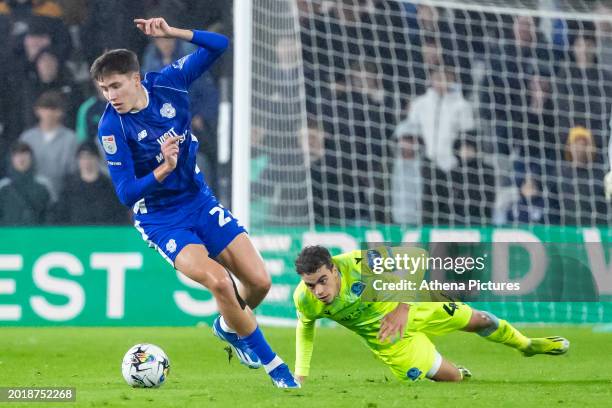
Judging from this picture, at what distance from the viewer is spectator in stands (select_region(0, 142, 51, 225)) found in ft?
42.0

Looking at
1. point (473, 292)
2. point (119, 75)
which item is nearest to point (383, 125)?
point (473, 292)

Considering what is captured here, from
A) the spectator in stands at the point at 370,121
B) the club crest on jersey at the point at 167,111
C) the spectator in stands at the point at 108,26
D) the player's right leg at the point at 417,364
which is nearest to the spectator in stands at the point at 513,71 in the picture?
the spectator in stands at the point at 370,121

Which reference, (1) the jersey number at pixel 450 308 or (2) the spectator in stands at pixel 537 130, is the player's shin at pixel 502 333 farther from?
(2) the spectator in stands at pixel 537 130

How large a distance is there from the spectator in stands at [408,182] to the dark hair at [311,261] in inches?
219

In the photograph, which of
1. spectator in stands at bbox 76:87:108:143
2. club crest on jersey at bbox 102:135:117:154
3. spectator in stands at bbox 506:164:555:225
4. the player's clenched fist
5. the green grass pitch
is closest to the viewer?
the green grass pitch

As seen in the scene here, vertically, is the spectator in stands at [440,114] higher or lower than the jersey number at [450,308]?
higher

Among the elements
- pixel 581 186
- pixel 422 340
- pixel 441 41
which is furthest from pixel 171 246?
pixel 441 41

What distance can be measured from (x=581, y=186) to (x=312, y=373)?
17.3 ft

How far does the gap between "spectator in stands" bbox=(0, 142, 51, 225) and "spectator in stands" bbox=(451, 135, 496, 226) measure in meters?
4.09

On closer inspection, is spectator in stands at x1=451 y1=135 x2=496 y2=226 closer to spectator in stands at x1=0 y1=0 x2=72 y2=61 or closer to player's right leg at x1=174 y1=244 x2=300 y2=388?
spectator in stands at x1=0 y1=0 x2=72 y2=61

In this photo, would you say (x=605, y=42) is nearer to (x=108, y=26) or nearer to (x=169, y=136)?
(x=108, y=26)

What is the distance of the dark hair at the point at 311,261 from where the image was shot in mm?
7238

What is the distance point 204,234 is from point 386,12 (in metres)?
6.22

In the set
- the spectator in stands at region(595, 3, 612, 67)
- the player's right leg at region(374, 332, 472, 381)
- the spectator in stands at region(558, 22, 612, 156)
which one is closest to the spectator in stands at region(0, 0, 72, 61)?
the spectator in stands at region(558, 22, 612, 156)
